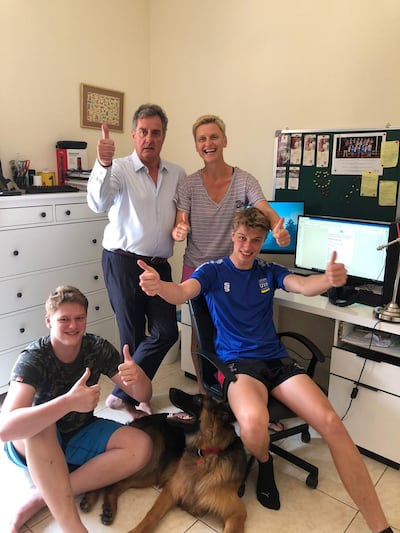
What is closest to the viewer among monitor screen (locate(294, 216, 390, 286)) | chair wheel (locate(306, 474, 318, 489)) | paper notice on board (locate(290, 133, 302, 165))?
chair wheel (locate(306, 474, 318, 489))

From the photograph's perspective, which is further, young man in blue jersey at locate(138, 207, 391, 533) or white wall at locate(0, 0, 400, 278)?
white wall at locate(0, 0, 400, 278)

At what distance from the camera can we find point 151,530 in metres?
1.68

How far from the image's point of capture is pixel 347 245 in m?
2.34

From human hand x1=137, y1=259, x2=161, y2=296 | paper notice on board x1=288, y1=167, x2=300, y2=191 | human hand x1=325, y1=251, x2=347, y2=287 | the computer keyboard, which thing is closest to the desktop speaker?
human hand x1=325, y1=251, x2=347, y2=287

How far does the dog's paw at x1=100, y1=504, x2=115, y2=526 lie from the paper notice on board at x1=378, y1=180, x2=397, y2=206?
6.84 ft

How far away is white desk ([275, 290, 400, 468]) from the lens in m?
2.00

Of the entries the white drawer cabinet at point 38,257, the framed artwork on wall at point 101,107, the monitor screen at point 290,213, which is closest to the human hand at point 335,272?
the monitor screen at point 290,213

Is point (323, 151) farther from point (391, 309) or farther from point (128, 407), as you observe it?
point (128, 407)

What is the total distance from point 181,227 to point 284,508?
1.33 m

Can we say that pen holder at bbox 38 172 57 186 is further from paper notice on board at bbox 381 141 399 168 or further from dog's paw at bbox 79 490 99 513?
paper notice on board at bbox 381 141 399 168

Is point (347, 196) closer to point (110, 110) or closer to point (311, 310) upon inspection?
point (311, 310)

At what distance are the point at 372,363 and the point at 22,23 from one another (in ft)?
9.34

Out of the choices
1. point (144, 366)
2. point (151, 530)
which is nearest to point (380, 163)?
point (144, 366)

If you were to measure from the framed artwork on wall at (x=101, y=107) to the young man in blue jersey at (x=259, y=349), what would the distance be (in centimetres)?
179
